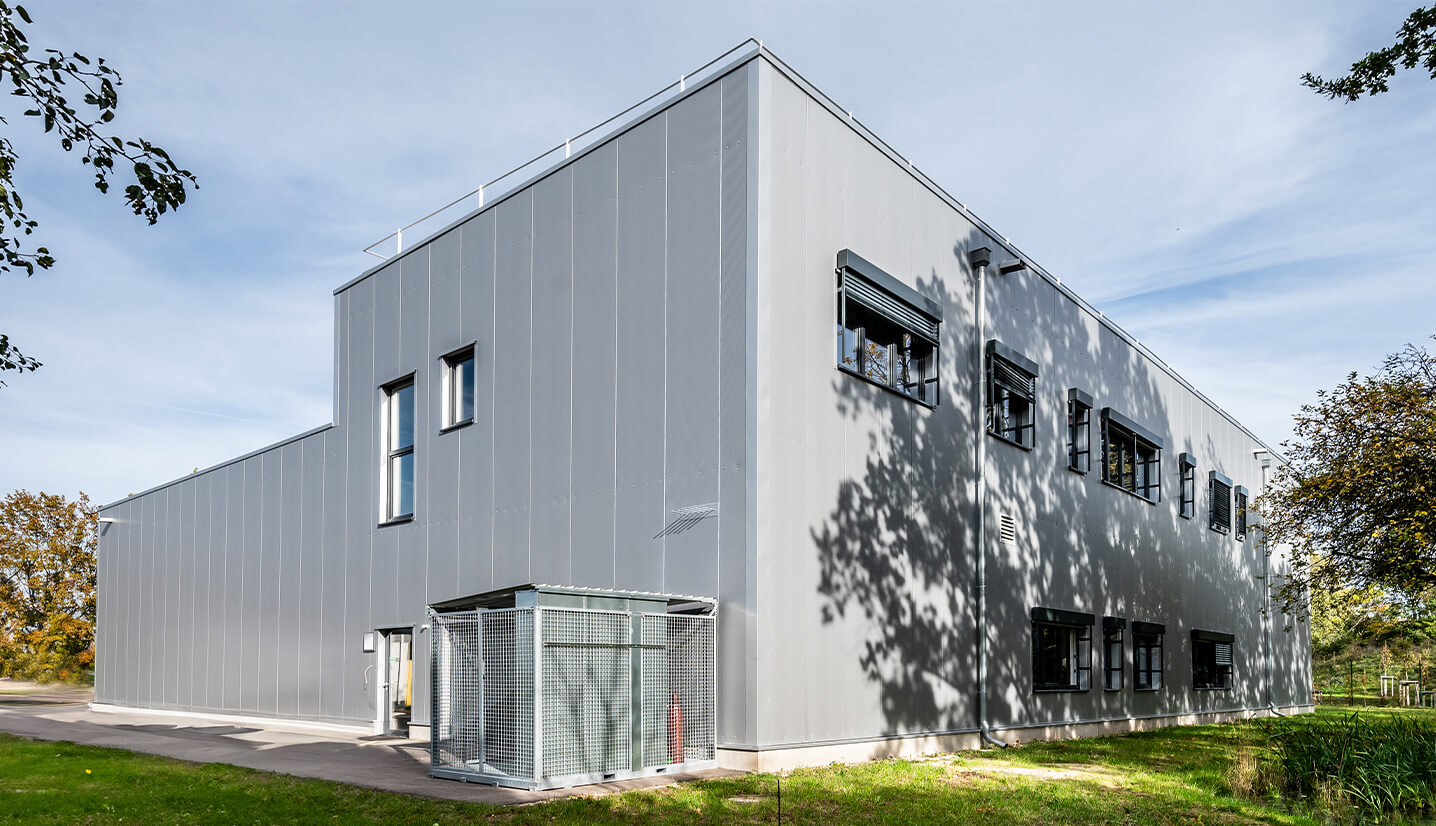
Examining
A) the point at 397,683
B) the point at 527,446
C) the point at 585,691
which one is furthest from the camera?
the point at 397,683

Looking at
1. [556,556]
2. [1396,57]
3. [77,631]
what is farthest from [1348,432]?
[77,631]

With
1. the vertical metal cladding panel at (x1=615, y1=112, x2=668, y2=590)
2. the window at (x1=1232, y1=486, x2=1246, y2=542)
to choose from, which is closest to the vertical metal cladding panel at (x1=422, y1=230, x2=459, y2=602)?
the vertical metal cladding panel at (x1=615, y1=112, x2=668, y2=590)

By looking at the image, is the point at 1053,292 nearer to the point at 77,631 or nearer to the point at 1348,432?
the point at 1348,432

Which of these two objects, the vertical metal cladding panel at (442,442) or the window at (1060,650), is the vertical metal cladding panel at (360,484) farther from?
the window at (1060,650)

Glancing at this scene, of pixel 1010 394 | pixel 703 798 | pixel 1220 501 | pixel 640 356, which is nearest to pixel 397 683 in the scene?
pixel 640 356

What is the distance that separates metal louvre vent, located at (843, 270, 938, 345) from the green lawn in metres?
6.11

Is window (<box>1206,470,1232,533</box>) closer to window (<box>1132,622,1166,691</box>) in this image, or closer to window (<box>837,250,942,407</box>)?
window (<box>1132,622,1166,691</box>)

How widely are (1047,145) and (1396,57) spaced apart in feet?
28.6

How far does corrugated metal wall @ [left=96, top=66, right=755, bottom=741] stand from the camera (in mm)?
13328

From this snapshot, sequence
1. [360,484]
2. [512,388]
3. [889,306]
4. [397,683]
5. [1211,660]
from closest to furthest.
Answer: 1. [889,306]
2. [512,388]
3. [397,683]
4. [360,484]
5. [1211,660]

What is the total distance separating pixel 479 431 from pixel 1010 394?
30.3ft

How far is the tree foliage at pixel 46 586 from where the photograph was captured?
3766cm

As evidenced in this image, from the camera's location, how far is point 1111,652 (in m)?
21.8

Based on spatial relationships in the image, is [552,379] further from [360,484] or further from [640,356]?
[360,484]
